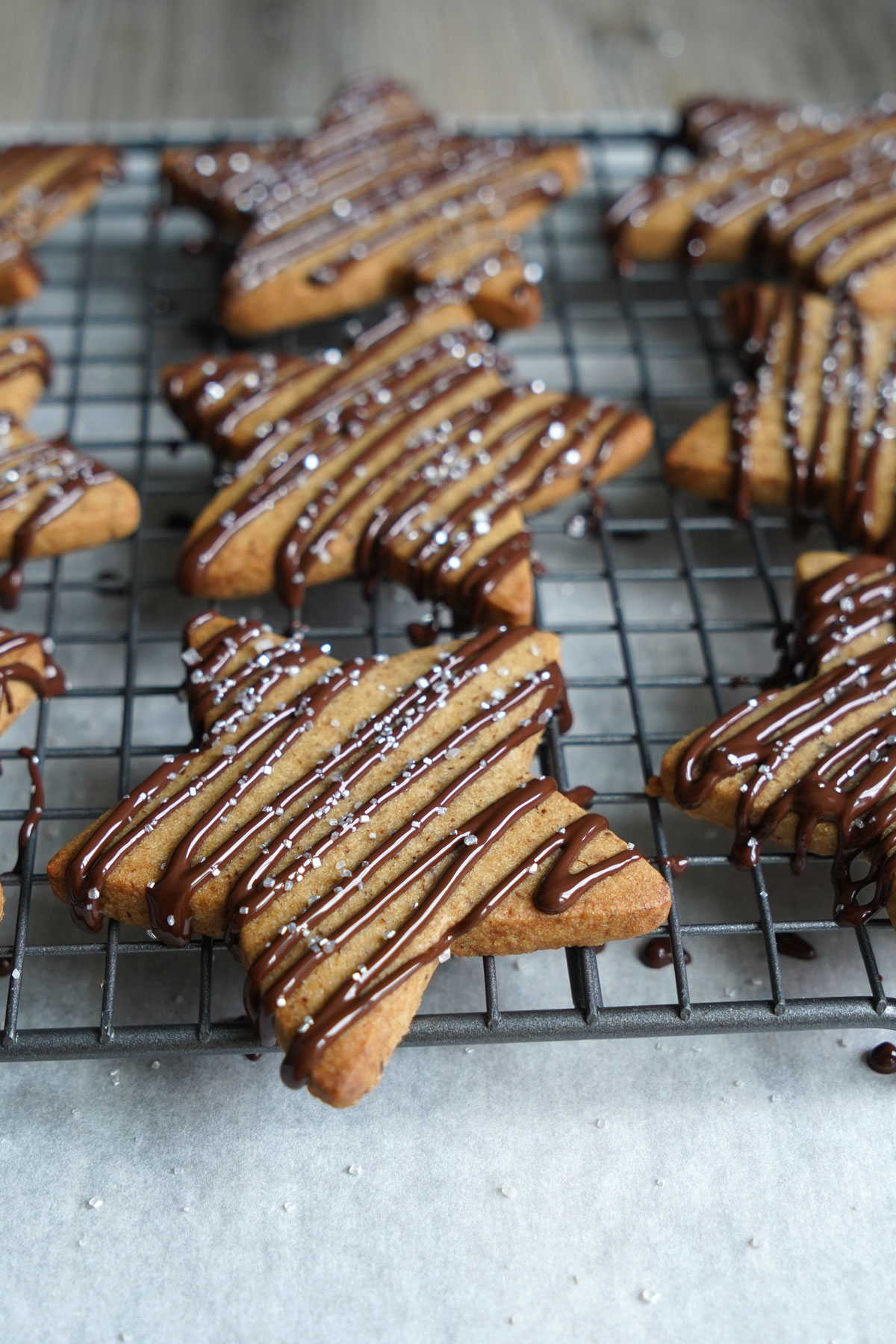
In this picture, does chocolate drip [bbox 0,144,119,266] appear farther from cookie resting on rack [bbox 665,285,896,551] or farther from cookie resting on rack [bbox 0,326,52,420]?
cookie resting on rack [bbox 665,285,896,551]

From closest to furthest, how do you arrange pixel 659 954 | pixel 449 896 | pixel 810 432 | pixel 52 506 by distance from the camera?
pixel 449 896 < pixel 659 954 < pixel 52 506 < pixel 810 432

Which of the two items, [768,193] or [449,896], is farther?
[768,193]

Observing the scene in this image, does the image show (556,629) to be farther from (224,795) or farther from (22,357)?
(22,357)

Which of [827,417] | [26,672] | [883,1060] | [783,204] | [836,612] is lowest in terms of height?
[883,1060]

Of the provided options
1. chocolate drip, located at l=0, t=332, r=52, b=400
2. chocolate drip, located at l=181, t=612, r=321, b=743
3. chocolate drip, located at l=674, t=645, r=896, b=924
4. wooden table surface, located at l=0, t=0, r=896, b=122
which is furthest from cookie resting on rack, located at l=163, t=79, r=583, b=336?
chocolate drip, located at l=674, t=645, r=896, b=924

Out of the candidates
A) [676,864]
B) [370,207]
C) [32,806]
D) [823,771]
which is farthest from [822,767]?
[370,207]

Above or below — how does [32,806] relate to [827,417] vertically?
below
